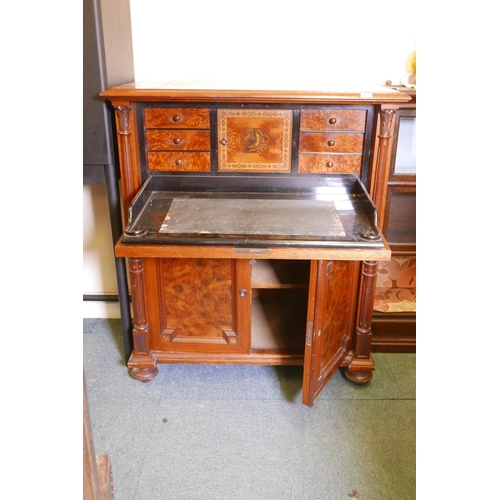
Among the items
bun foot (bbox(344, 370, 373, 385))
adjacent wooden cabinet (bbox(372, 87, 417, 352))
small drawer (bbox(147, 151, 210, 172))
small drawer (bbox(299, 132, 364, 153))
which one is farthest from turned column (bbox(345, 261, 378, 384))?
small drawer (bbox(147, 151, 210, 172))

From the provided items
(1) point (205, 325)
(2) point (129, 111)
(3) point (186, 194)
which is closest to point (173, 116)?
(2) point (129, 111)

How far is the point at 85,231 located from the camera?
2.38 meters

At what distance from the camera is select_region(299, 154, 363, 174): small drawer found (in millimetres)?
1807

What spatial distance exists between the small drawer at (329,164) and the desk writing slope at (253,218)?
0.13 m

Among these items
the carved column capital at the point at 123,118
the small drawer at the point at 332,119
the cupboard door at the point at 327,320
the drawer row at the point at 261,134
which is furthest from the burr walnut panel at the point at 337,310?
the carved column capital at the point at 123,118

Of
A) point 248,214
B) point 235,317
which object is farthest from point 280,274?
point 248,214

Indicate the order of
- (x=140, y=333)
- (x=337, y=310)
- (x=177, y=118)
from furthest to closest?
(x=140, y=333), (x=337, y=310), (x=177, y=118)

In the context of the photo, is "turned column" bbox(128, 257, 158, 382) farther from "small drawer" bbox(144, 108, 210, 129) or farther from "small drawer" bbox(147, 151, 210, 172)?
"small drawer" bbox(144, 108, 210, 129)

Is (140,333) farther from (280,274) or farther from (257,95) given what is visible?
(257,95)

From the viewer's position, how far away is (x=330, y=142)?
1783mm

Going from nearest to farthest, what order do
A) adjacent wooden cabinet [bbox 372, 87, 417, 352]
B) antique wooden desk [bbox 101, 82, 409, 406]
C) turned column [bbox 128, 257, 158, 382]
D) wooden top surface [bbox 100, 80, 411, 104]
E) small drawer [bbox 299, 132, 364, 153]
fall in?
antique wooden desk [bbox 101, 82, 409, 406] → wooden top surface [bbox 100, 80, 411, 104] → small drawer [bbox 299, 132, 364, 153] → turned column [bbox 128, 257, 158, 382] → adjacent wooden cabinet [bbox 372, 87, 417, 352]

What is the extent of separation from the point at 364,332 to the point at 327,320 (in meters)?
0.30

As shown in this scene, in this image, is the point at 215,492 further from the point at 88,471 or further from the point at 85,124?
the point at 85,124

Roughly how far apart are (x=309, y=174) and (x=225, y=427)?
104 centimetres
